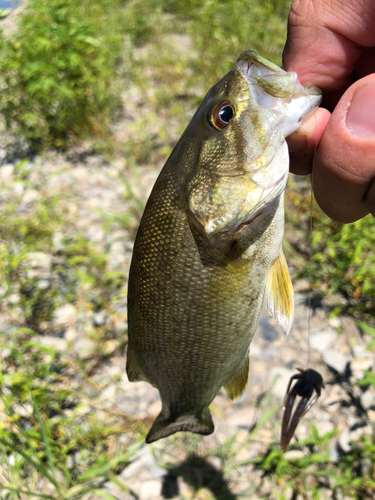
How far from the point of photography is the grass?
→ 7.94ft

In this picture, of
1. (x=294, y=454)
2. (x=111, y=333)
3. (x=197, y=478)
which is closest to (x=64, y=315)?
(x=111, y=333)

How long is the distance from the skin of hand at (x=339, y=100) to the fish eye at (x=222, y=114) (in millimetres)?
445

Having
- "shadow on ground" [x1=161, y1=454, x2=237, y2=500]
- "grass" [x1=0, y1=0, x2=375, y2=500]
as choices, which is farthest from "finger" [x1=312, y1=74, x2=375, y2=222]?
"shadow on ground" [x1=161, y1=454, x2=237, y2=500]

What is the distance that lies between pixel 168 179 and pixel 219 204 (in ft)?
0.83

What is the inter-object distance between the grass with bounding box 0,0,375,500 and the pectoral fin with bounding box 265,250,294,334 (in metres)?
1.18

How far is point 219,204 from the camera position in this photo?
1461 millimetres

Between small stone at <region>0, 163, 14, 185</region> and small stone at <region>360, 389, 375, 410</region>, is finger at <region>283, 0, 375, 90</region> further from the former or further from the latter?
small stone at <region>0, 163, 14, 185</region>

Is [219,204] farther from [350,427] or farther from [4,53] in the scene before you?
[4,53]

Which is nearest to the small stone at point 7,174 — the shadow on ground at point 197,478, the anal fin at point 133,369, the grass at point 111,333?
the grass at point 111,333

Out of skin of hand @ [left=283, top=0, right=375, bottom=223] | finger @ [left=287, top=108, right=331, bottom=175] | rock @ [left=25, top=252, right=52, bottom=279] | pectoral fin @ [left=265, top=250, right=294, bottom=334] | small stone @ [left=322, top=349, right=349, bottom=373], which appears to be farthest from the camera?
rock @ [left=25, top=252, right=52, bottom=279]

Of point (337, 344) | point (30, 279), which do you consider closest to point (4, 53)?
point (30, 279)

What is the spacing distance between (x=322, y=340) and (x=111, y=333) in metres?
1.73

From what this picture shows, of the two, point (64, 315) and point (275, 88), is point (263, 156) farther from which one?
point (64, 315)

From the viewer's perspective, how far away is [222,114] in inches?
58.6
